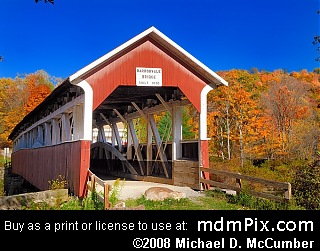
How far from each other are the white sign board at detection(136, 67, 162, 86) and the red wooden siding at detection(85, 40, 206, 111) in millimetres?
118

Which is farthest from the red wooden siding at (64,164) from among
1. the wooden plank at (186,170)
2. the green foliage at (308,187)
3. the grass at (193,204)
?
the green foliage at (308,187)

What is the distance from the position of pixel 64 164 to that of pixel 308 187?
721cm

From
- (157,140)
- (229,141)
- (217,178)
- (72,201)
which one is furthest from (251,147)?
(72,201)

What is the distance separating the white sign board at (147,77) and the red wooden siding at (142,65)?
118 mm

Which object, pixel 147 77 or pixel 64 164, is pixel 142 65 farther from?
pixel 64 164

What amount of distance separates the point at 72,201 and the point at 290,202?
5184mm

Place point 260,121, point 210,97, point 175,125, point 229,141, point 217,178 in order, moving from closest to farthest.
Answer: point 175,125 < point 217,178 < point 260,121 < point 229,141 < point 210,97

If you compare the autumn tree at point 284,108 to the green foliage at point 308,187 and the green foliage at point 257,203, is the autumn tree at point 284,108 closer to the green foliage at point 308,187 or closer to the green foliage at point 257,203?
the green foliage at point 308,187

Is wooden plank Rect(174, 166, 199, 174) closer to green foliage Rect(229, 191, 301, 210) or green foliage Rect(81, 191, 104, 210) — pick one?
green foliage Rect(229, 191, 301, 210)

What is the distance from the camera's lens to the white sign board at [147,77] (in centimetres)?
1205

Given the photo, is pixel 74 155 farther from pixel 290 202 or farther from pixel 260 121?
pixel 260 121

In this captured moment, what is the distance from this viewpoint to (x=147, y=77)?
12.1 metres

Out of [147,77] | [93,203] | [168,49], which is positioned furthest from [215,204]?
[168,49]

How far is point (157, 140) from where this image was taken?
15.2m
